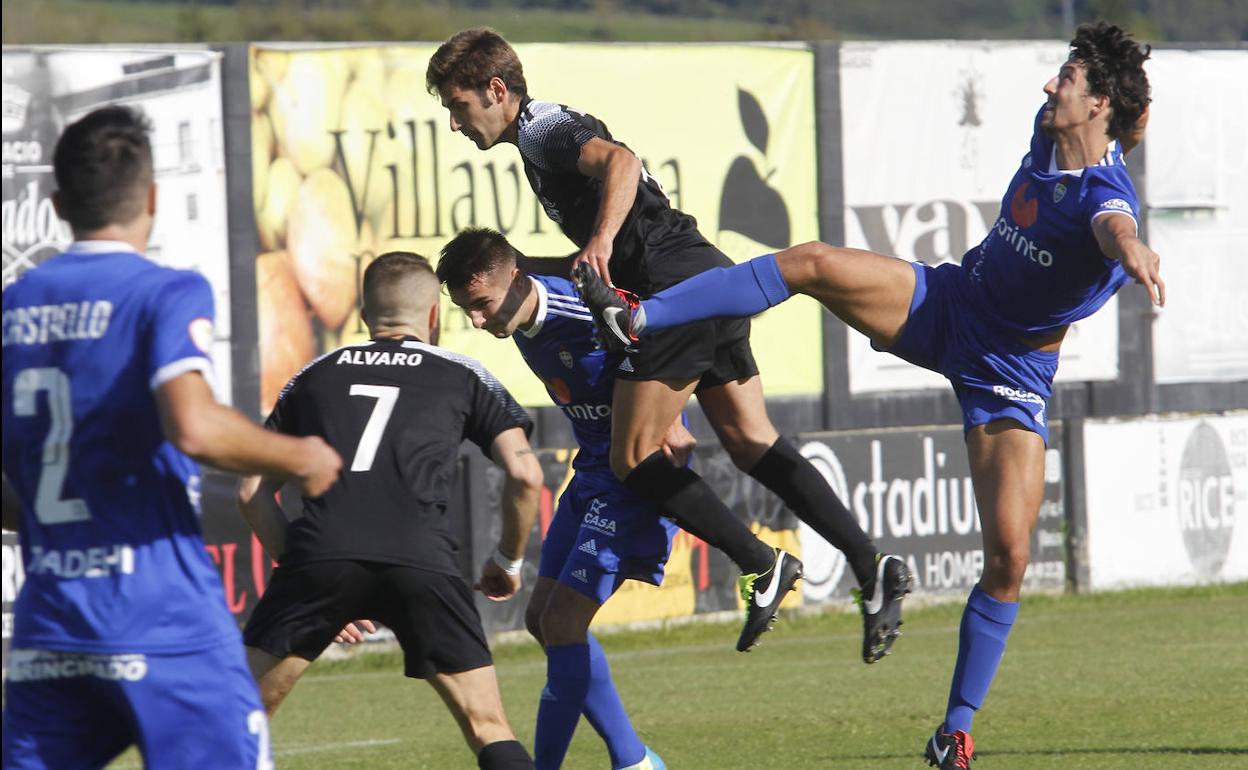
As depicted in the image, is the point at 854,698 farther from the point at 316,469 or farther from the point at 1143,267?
the point at 316,469

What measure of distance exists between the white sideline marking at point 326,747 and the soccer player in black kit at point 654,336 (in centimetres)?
337

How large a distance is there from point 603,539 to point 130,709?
3185 mm

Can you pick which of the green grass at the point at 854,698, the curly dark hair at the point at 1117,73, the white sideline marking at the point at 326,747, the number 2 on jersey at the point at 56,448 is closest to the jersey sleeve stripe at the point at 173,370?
the number 2 on jersey at the point at 56,448

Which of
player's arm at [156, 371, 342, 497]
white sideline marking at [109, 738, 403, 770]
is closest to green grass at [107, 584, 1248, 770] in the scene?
white sideline marking at [109, 738, 403, 770]

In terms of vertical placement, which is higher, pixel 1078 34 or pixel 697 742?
pixel 1078 34

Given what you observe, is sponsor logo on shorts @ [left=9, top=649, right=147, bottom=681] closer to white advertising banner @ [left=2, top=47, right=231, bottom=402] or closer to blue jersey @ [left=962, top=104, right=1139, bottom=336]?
blue jersey @ [left=962, top=104, right=1139, bottom=336]

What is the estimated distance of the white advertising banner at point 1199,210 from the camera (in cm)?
1959

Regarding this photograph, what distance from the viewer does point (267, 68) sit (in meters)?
16.4

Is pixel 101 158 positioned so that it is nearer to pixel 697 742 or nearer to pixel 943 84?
pixel 697 742

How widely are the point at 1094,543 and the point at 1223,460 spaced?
5.28 feet

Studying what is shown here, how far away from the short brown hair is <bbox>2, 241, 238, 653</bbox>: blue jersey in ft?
9.44

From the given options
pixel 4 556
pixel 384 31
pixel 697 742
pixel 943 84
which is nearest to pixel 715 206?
pixel 943 84

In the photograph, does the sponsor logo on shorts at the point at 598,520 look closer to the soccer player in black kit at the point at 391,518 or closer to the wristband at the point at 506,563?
the wristband at the point at 506,563

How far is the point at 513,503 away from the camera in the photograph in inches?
239
